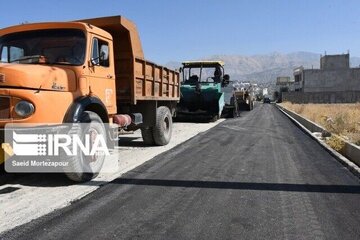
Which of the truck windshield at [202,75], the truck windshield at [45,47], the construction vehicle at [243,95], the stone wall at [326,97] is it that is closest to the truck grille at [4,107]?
the truck windshield at [45,47]

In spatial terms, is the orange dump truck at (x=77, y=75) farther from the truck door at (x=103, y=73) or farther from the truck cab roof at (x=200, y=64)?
the truck cab roof at (x=200, y=64)

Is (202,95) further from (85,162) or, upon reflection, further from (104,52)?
(85,162)

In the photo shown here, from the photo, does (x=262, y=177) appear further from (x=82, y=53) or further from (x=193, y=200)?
A: (x=82, y=53)

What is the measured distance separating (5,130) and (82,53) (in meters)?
2.08

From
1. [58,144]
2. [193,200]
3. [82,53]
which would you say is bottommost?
[193,200]

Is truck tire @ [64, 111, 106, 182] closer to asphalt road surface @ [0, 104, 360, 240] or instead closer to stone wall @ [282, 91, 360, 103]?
asphalt road surface @ [0, 104, 360, 240]

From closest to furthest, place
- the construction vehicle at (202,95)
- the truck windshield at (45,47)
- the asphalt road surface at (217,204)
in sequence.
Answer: the asphalt road surface at (217,204), the truck windshield at (45,47), the construction vehicle at (202,95)

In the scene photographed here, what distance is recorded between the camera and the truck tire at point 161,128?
40.4 ft

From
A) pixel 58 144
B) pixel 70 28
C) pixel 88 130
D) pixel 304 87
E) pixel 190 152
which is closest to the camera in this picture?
pixel 58 144

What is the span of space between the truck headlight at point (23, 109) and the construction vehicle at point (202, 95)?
50.7ft

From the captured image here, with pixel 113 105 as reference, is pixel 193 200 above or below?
below

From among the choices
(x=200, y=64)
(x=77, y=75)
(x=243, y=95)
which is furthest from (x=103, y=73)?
(x=243, y=95)

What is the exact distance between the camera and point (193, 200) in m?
6.55

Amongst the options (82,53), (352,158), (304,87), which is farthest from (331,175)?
(304,87)
